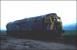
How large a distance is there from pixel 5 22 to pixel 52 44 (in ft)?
3.13

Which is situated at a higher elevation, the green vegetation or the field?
the green vegetation

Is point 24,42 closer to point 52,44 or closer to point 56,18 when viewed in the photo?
point 52,44

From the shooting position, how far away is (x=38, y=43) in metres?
3.02

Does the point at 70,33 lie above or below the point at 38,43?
above

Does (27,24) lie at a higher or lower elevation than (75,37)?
higher

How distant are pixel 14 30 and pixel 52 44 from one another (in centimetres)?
75

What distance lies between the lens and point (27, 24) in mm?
3043

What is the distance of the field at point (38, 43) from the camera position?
2.99 m

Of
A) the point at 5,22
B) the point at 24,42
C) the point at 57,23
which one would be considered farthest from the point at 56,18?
the point at 5,22

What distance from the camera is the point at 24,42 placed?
3.05 metres

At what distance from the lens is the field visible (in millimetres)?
2988

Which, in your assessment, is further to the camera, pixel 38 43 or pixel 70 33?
pixel 38 43

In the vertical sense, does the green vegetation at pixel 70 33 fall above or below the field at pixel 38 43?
above

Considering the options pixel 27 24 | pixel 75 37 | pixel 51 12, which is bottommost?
pixel 75 37
